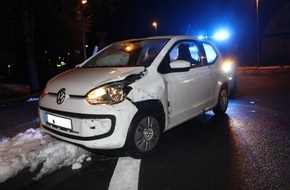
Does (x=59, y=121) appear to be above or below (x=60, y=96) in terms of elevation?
below

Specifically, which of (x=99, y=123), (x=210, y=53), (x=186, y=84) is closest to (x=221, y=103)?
(x=210, y=53)

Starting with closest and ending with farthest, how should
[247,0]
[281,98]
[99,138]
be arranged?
[99,138]
[281,98]
[247,0]

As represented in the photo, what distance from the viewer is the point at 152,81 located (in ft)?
14.4

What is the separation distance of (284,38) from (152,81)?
3456 centimetres

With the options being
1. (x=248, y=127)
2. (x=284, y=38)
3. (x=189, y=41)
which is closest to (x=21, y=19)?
(x=189, y=41)

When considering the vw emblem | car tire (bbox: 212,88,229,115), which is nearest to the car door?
car tire (bbox: 212,88,229,115)

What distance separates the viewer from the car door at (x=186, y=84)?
15.5 ft

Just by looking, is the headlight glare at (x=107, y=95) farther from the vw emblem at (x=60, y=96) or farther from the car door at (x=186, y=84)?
the car door at (x=186, y=84)

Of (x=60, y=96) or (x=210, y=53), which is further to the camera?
(x=210, y=53)

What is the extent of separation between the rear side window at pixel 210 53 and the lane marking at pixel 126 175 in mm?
2688

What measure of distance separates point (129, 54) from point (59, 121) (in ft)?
5.57

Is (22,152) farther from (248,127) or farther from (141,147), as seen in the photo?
(248,127)

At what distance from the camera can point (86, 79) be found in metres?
4.22

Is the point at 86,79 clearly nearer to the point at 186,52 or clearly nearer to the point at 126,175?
the point at 126,175
